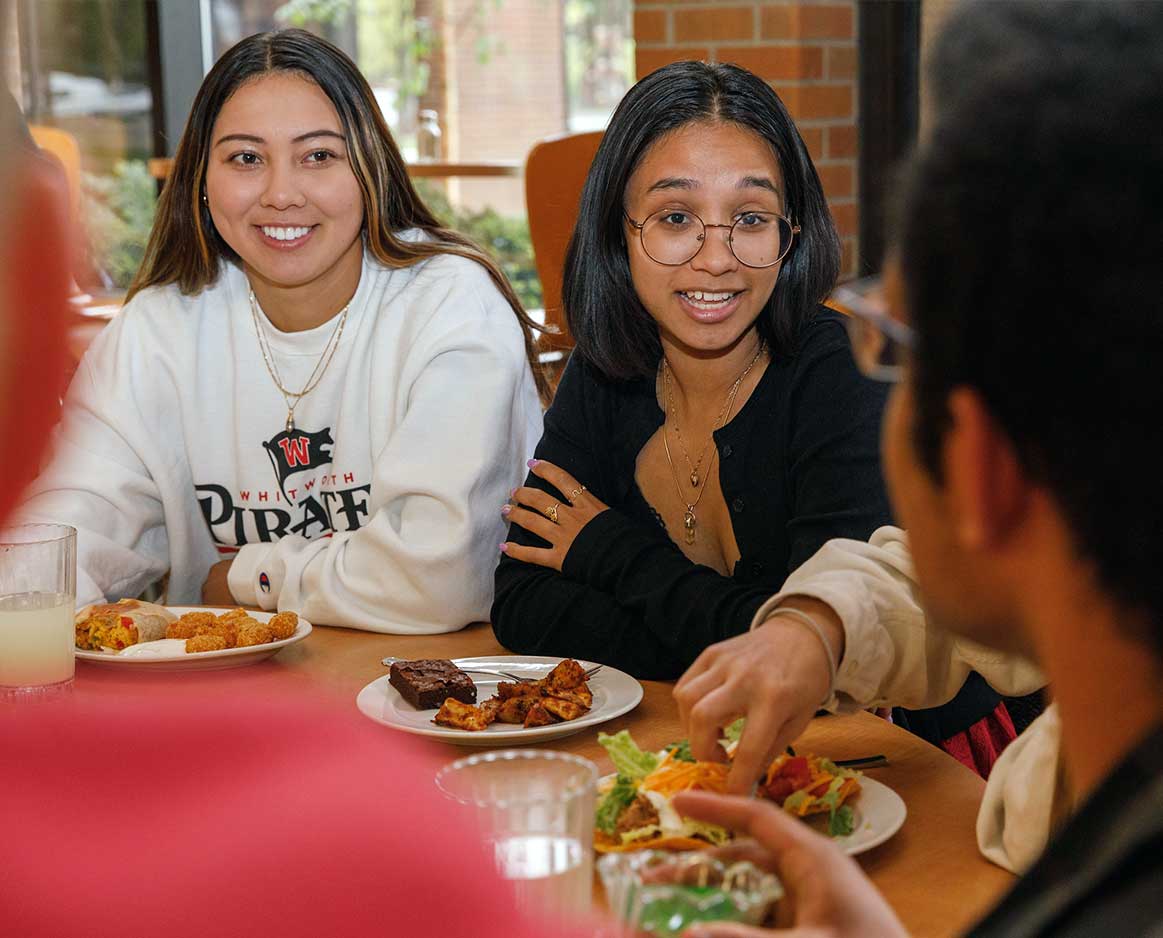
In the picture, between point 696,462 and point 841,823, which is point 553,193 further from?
point 841,823

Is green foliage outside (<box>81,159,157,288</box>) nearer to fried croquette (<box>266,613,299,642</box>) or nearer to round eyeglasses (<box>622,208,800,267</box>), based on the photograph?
round eyeglasses (<box>622,208,800,267</box>)

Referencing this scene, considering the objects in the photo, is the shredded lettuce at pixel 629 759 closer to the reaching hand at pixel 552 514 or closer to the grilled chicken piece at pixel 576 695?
the grilled chicken piece at pixel 576 695

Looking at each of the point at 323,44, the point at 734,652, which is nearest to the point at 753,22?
A: the point at 323,44

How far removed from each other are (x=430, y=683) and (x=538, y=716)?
121mm

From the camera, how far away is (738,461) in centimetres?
186

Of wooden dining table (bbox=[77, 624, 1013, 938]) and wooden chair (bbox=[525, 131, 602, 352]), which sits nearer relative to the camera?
wooden dining table (bbox=[77, 624, 1013, 938])

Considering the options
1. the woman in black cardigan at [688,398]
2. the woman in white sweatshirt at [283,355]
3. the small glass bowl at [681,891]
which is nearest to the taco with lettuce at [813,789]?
the small glass bowl at [681,891]

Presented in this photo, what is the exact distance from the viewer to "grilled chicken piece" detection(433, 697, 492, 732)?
135 centimetres

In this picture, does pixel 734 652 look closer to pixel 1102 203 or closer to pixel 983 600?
pixel 983 600

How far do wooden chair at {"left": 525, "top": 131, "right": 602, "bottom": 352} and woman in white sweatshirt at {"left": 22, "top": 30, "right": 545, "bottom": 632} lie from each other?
5.42 ft

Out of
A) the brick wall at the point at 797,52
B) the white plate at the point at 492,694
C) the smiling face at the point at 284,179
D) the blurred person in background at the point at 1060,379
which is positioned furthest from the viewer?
the brick wall at the point at 797,52

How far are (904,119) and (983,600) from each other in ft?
12.9

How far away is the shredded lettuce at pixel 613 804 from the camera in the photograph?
3.61ft

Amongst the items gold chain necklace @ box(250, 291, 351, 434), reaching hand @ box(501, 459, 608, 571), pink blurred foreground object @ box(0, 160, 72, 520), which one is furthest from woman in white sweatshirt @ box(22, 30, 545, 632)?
pink blurred foreground object @ box(0, 160, 72, 520)
